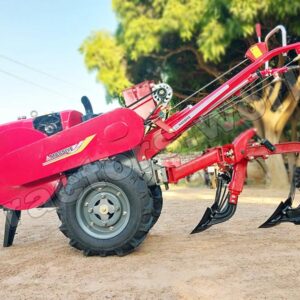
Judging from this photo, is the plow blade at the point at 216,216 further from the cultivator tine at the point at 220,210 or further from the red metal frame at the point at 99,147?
the red metal frame at the point at 99,147

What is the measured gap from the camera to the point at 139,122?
15.3ft

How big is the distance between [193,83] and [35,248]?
34.0 ft

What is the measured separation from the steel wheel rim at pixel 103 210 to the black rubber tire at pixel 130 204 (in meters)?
0.04

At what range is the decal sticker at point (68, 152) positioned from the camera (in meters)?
4.59

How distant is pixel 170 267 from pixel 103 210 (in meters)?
0.94

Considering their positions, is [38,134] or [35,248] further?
[35,248]

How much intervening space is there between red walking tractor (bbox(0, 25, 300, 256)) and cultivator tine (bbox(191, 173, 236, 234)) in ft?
0.04

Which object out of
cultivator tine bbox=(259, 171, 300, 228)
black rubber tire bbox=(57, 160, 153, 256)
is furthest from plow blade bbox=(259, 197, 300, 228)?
black rubber tire bbox=(57, 160, 153, 256)

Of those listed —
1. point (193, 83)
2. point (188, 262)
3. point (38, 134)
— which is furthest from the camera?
point (193, 83)

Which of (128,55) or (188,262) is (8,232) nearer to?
(188,262)

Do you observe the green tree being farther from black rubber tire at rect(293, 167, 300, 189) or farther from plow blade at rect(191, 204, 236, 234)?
plow blade at rect(191, 204, 236, 234)

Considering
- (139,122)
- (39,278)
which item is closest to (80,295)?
Answer: (39,278)

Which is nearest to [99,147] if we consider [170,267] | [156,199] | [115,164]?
[115,164]

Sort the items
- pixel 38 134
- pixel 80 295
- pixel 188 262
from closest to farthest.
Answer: pixel 80 295 → pixel 188 262 → pixel 38 134
